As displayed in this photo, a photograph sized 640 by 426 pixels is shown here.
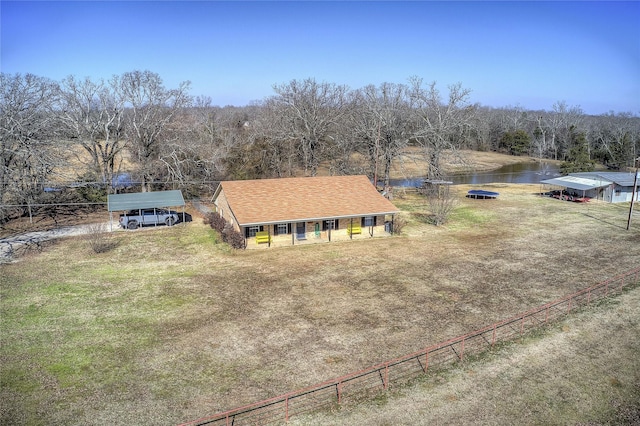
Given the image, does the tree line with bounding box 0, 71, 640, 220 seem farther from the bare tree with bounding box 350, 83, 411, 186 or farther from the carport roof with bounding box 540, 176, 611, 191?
the carport roof with bounding box 540, 176, 611, 191

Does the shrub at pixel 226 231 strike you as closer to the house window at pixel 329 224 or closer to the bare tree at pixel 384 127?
the house window at pixel 329 224

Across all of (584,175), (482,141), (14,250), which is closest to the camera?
(14,250)

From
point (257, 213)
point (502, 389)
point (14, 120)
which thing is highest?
point (14, 120)

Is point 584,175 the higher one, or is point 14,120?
point 14,120

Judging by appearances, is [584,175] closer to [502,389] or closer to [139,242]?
[502,389]

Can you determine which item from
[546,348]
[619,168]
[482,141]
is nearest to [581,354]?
[546,348]

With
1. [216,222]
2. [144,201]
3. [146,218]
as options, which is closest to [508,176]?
[216,222]

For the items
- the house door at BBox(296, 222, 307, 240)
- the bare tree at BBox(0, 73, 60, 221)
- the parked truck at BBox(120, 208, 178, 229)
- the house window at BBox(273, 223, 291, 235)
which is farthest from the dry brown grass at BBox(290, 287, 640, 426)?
the bare tree at BBox(0, 73, 60, 221)
